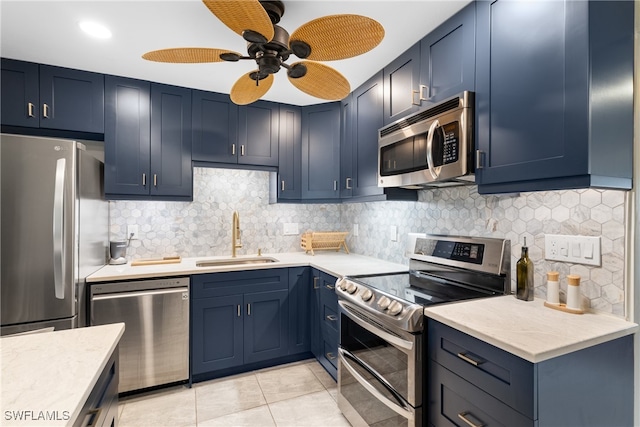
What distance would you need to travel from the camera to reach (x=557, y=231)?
1451mm

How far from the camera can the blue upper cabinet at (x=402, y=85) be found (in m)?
1.91

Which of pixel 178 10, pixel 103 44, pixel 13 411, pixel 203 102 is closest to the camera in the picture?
pixel 13 411

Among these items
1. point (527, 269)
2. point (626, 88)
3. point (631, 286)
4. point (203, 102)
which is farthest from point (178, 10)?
point (631, 286)

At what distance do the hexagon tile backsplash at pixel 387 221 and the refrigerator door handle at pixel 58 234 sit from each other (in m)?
0.80

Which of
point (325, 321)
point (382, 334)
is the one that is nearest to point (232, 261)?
point (325, 321)

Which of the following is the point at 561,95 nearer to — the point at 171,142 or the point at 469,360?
the point at 469,360

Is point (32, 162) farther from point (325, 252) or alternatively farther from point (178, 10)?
point (325, 252)

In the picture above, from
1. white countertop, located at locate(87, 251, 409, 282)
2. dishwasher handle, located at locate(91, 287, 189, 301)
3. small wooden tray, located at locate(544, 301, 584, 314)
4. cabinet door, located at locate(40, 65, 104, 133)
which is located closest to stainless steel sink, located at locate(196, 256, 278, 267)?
white countertop, located at locate(87, 251, 409, 282)

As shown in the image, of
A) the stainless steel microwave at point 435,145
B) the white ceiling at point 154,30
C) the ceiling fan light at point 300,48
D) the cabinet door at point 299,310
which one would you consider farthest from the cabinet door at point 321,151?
the ceiling fan light at point 300,48

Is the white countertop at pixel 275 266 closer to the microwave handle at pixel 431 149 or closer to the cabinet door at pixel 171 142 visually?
the cabinet door at pixel 171 142

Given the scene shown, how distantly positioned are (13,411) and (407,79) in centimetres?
222

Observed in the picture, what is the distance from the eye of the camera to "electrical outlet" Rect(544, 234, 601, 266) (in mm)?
1302

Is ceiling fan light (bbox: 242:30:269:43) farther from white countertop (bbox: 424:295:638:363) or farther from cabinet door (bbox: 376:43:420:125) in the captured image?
white countertop (bbox: 424:295:638:363)

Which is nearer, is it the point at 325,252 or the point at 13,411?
the point at 13,411
